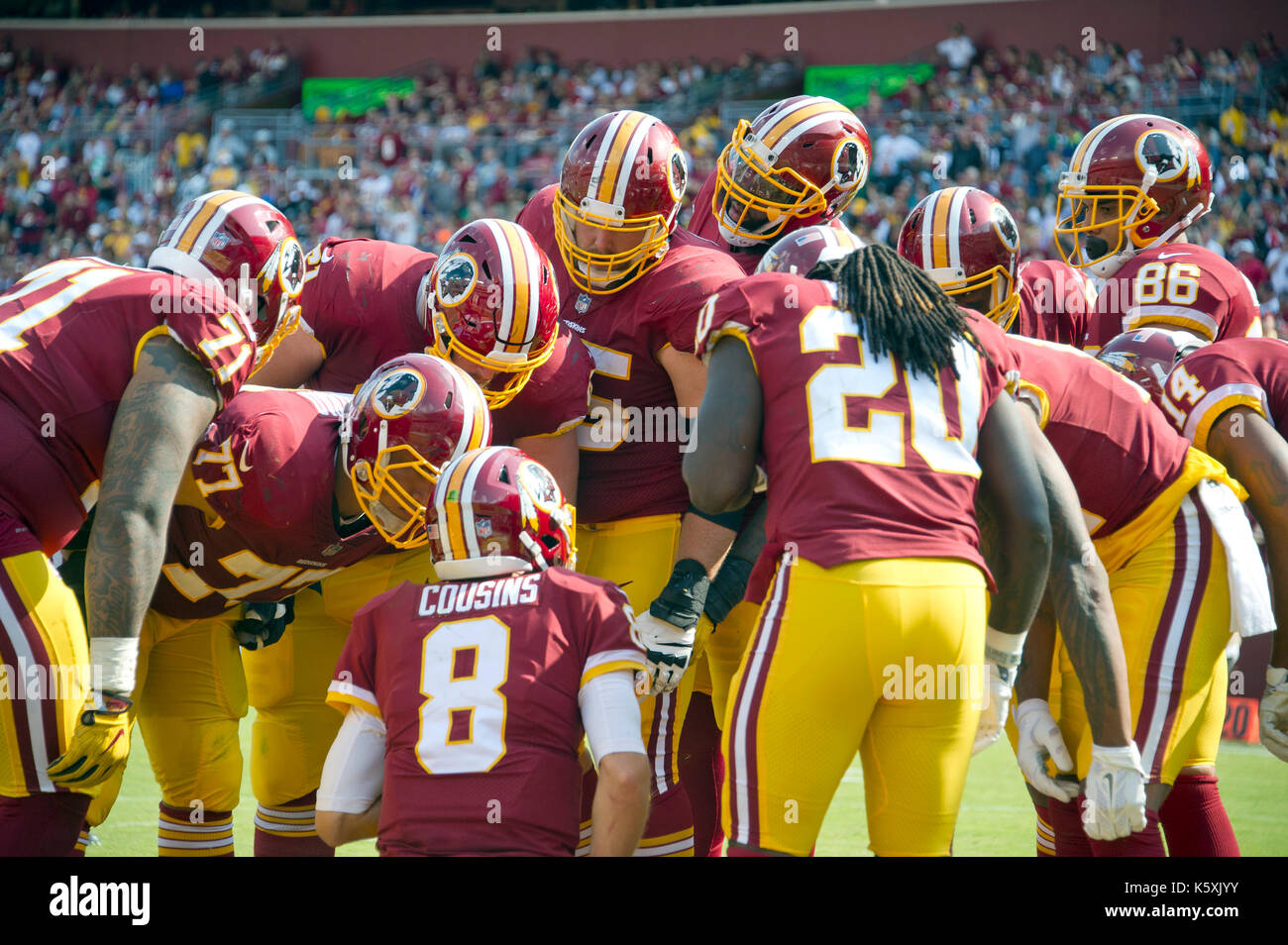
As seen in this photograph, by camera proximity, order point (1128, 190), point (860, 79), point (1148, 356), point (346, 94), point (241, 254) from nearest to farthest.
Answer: point (241, 254) < point (1148, 356) < point (1128, 190) < point (860, 79) < point (346, 94)

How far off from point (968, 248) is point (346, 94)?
22.2 metres

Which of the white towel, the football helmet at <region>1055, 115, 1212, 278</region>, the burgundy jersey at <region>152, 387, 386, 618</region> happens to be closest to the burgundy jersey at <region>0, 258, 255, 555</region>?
the burgundy jersey at <region>152, 387, 386, 618</region>

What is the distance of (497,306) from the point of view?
12.6ft

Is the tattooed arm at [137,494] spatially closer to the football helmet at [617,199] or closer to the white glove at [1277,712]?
the football helmet at [617,199]

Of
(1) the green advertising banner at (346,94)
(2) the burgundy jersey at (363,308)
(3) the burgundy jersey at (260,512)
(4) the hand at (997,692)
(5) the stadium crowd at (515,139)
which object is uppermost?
(1) the green advertising banner at (346,94)

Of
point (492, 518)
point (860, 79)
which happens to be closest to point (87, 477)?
point (492, 518)

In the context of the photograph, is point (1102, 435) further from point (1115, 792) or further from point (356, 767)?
point (356, 767)

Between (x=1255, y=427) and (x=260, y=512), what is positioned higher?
(x=1255, y=427)

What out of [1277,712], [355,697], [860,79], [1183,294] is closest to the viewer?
[355,697]

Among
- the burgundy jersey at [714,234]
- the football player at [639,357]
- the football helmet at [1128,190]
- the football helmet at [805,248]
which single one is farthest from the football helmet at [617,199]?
the football helmet at [1128,190]

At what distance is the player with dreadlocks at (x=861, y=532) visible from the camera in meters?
2.86

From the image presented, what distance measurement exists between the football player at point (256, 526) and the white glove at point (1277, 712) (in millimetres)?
2496

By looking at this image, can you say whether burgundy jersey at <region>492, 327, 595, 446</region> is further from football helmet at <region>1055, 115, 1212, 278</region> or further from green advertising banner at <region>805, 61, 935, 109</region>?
green advertising banner at <region>805, 61, 935, 109</region>
